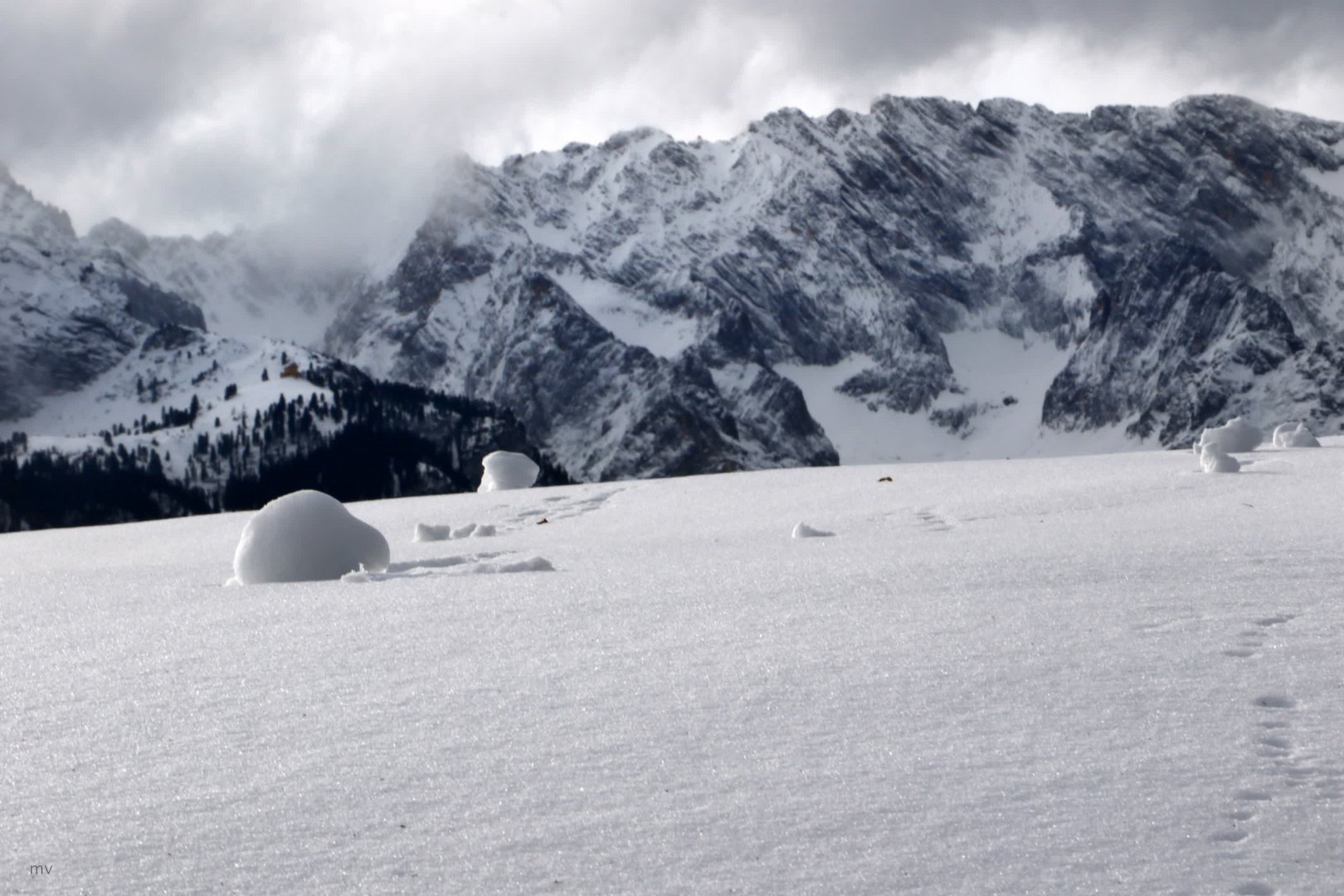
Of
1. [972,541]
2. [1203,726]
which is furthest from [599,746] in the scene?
[972,541]

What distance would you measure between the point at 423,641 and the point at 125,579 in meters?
6.63

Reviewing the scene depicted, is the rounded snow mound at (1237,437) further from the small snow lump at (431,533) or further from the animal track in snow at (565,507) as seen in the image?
the small snow lump at (431,533)

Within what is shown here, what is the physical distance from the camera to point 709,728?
22.9 feet

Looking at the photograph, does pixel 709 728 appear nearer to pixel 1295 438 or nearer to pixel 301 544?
pixel 301 544

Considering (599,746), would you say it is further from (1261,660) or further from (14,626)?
(14,626)

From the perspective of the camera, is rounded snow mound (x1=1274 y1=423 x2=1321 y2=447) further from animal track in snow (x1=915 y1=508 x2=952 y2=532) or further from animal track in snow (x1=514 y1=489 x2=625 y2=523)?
animal track in snow (x1=514 y1=489 x2=625 y2=523)

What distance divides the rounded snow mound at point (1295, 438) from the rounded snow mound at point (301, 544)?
67.0 feet

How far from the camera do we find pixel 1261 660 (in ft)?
26.4

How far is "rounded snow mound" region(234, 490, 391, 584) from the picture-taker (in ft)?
45.8

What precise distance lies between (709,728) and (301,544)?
8.14 m

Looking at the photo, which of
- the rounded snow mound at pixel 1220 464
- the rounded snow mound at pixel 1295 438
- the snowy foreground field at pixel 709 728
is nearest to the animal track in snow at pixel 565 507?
the snowy foreground field at pixel 709 728

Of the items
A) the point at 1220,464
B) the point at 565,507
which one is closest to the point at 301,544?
the point at 565,507

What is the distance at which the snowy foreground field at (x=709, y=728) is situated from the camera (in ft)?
18.2

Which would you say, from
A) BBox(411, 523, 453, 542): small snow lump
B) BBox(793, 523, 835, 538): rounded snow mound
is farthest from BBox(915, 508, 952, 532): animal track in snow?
BBox(411, 523, 453, 542): small snow lump
